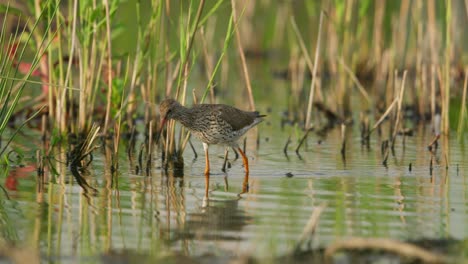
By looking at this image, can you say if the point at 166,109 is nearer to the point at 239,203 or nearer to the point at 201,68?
the point at 239,203

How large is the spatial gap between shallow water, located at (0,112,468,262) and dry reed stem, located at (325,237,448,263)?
55cm

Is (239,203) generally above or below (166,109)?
below

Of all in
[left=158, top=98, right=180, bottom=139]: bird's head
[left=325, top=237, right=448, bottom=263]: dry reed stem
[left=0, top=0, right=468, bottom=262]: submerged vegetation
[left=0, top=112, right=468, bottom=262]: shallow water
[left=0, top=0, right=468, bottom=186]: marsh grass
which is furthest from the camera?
[left=0, top=0, right=468, bottom=186]: marsh grass

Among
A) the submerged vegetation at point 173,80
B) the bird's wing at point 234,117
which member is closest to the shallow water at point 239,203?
the submerged vegetation at point 173,80

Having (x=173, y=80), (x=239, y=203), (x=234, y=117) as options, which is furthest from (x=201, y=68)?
(x=239, y=203)

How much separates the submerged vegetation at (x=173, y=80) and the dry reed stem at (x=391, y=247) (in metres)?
3.60

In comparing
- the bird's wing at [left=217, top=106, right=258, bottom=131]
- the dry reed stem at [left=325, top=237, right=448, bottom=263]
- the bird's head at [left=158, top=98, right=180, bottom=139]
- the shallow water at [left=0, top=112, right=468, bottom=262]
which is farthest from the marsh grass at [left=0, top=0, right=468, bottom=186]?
the dry reed stem at [left=325, top=237, right=448, bottom=263]

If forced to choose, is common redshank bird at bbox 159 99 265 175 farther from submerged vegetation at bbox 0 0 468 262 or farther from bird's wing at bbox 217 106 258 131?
submerged vegetation at bbox 0 0 468 262

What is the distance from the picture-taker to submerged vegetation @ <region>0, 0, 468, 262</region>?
34.1 feet

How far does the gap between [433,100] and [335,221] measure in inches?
240

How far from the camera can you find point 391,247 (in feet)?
20.2

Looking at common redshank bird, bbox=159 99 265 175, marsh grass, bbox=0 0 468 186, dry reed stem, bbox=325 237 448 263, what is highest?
marsh grass, bbox=0 0 468 186

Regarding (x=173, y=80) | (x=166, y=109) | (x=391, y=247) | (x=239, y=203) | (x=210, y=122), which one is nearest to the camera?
(x=391, y=247)

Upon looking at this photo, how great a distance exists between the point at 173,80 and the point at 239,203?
358cm
